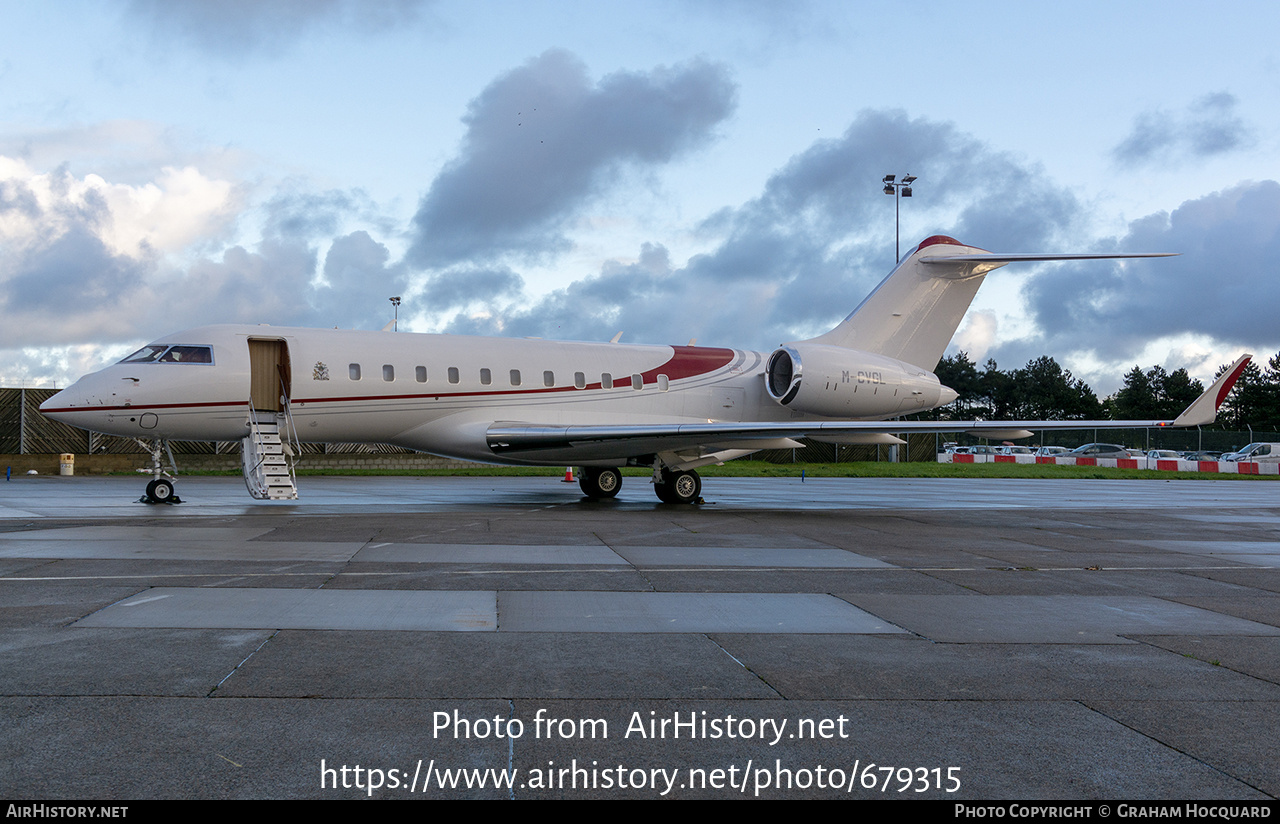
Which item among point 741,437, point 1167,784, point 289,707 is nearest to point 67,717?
point 289,707

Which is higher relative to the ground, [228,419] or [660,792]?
[228,419]

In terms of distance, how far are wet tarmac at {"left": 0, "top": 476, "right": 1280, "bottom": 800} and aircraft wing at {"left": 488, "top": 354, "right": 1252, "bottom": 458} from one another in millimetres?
5357

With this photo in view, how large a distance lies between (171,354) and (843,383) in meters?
13.5

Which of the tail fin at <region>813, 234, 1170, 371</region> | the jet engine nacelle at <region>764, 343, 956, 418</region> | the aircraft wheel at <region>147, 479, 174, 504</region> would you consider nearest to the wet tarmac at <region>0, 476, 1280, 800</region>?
the aircraft wheel at <region>147, 479, 174, 504</region>

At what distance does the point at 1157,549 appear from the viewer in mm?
11930

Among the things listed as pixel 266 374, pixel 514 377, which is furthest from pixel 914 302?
pixel 266 374

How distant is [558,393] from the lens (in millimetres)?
18938

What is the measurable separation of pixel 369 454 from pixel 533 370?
1890cm

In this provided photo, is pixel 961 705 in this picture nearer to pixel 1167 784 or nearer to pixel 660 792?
pixel 1167 784

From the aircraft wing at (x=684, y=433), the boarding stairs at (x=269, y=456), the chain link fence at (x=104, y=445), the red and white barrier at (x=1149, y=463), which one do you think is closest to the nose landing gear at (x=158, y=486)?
the boarding stairs at (x=269, y=456)

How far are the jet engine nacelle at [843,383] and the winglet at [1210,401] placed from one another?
6.95 m

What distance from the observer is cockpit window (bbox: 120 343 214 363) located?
15.9 m

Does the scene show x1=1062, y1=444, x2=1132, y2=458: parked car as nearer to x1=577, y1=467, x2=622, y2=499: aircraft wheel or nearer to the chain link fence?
the chain link fence

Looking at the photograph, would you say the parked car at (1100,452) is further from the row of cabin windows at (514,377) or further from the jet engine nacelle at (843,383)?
the row of cabin windows at (514,377)
